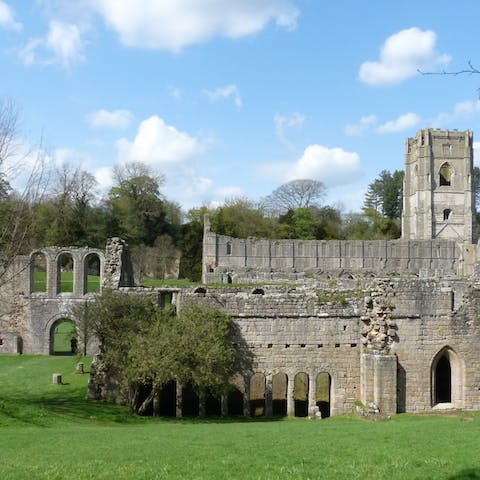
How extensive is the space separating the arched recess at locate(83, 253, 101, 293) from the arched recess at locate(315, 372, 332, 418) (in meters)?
18.5

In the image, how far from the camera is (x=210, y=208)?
87.0 metres

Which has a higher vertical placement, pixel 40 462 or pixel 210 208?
pixel 210 208

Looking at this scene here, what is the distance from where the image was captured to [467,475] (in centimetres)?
1014

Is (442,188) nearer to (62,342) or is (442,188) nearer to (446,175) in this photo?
(446,175)

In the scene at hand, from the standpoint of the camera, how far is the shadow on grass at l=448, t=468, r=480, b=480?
10.0 meters

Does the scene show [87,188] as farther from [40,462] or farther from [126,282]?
[40,462]

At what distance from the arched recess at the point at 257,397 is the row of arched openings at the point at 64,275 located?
54.9 ft

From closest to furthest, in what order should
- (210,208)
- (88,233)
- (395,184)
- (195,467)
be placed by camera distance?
(195,467)
(88,233)
(210,208)
(395,184)

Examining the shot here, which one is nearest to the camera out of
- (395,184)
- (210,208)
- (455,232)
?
(455,232)

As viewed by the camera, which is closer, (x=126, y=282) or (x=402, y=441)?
(x=402, y=441)

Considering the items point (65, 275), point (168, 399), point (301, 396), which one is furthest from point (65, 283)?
point (301, 396)

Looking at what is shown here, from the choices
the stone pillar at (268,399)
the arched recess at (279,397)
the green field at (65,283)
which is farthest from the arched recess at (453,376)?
the green field at (65,283)

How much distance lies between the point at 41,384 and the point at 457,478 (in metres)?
18.3

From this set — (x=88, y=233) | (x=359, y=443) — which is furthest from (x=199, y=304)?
(x=88, y=233)
